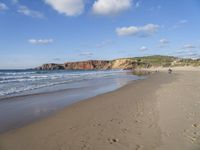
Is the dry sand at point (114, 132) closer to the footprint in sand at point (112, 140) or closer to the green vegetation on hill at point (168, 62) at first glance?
the footprint in sand at point (112, 140)

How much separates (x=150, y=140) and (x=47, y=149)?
246 cm

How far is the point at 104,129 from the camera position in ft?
20.7

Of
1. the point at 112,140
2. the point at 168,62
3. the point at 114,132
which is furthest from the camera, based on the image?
the point at 168,62

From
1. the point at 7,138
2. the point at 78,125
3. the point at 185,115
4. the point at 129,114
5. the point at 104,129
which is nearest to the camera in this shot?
the point at 7,138

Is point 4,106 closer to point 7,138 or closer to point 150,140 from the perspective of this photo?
point 7,138

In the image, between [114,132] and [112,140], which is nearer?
[112,140]

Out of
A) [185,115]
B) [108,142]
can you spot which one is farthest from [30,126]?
[185,115]

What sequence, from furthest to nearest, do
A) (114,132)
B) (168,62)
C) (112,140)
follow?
(168,62) < (114,132) < (112,140)

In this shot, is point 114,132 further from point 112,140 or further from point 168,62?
point 168,62

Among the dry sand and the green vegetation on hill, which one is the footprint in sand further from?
the green vegetation on hill

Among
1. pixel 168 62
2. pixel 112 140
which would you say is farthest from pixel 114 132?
pixel 168 62

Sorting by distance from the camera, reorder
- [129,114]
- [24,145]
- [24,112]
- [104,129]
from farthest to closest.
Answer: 1. [24,112]
2. [129,114]
3. [104,129]
4. [24,145]

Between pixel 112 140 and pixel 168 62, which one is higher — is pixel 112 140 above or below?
above

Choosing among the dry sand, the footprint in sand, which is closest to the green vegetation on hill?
the dry sand
